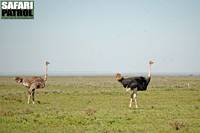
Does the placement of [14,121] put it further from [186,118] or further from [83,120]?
[186,118]

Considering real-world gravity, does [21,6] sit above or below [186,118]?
above

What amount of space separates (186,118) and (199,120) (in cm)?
87

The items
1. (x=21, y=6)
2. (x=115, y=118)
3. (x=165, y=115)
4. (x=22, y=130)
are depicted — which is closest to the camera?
(x=22, y=130)

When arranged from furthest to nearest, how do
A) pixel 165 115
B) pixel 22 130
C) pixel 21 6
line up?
pixel 21 6 < pixel 165 115 < pixel 22 130

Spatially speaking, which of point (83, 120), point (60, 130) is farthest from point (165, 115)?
point (60, 130)

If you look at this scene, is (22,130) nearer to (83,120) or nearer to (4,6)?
(83,120)

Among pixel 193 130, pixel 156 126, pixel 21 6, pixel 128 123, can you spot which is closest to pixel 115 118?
pixel 128 123

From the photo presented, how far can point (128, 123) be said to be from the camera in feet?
56.1

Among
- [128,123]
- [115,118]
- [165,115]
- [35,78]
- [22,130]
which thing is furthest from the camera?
[35,78]

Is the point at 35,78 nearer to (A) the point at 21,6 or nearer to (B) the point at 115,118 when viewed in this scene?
(A) the point at 21,6

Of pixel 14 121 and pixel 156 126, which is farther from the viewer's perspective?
pixel 14 121

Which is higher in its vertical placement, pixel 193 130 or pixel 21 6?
pixel 21 6

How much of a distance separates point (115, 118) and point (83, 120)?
1.54 metres

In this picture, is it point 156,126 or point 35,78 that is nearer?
point 156,126
